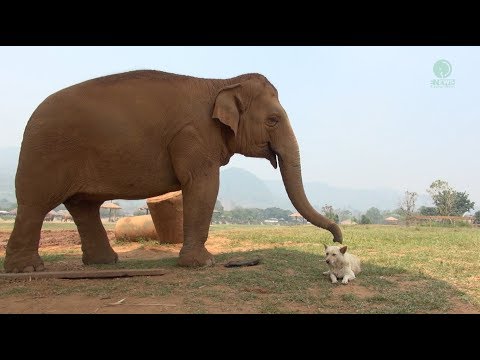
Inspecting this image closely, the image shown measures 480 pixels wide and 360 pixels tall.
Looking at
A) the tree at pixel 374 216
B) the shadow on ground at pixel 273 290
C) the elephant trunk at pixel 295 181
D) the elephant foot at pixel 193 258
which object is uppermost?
the elephant trunk at pixel 295 181

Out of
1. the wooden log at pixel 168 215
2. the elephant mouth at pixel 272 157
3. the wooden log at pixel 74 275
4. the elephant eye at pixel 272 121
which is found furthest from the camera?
the wooden log at pixel 168 215

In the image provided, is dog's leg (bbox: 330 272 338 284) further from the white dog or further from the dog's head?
the dog's head

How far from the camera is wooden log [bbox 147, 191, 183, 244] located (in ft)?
39.5

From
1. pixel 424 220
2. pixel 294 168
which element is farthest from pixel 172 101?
pixel 424 220

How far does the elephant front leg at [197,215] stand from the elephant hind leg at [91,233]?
1977 millimetres

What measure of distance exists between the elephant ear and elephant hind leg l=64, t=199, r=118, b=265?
10.3 ft

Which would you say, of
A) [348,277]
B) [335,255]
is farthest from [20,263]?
[348,277]

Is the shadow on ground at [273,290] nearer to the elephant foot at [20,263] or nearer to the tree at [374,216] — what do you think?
the elephant foot at [20,263]

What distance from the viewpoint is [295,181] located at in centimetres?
793

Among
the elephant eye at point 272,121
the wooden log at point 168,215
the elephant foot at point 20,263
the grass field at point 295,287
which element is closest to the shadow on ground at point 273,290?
the grass field at point 295,287

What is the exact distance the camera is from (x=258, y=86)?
820 centimetres

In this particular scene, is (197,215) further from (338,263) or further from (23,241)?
(23,241)

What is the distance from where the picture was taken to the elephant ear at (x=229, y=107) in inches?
305

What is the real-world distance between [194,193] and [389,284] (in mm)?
3632
